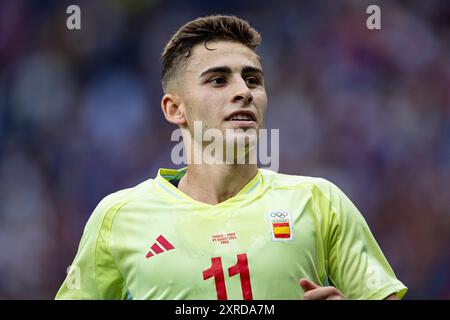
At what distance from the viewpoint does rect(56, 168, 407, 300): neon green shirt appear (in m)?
3.28

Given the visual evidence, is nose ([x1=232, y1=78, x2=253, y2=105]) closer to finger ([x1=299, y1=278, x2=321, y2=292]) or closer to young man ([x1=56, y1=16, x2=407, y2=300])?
young man ([x1=56, y1=16, x2=407, y2=300])

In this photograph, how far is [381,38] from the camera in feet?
23.9

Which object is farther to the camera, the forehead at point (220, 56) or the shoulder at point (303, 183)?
the forehead at point (220, 56)

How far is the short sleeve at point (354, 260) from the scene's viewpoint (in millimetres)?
3287

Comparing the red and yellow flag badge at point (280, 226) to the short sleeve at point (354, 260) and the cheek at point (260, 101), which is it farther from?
the cheek at point (260, 101)

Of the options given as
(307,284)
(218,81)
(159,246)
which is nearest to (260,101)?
(218,81)

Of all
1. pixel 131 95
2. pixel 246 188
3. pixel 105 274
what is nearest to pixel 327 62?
pixel 131 95

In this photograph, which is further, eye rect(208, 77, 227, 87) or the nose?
eye rect(208, 77, 227, 87)

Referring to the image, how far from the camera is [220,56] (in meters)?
3.65

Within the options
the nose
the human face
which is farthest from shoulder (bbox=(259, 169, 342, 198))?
the nose

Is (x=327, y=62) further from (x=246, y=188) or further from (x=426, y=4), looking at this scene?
(x=246, y=188)

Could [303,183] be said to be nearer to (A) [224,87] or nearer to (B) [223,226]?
(B) [223,226]

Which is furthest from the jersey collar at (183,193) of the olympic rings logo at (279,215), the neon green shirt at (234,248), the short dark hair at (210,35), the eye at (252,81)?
the short dark hair at (210,35)

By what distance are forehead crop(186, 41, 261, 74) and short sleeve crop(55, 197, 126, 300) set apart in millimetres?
945
